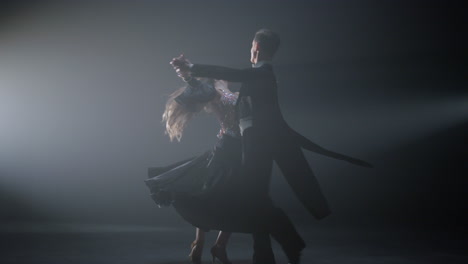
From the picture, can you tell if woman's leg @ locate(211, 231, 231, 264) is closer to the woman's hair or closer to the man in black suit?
the man in black suit

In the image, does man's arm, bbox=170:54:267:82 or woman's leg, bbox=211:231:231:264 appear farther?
woman's leg, bbox=211:231:231:264

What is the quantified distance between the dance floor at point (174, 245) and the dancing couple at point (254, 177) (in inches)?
25.7

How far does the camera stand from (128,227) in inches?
214

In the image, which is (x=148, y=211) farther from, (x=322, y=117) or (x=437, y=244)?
(x=437, y=244)

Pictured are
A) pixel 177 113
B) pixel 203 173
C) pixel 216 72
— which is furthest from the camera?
pixel 177 113

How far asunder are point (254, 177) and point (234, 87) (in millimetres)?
2602

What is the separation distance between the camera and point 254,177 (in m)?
3.12

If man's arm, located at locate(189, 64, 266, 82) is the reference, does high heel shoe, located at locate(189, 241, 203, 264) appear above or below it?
below

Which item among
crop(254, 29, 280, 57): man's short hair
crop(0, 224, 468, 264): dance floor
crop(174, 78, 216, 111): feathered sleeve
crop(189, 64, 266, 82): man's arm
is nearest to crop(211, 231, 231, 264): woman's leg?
crop(0, 224, 468, 264): dance floor

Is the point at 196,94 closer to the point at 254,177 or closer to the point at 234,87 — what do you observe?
the point at 254,177

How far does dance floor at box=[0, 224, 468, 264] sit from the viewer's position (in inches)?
149

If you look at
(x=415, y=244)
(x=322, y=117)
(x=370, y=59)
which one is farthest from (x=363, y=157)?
(x=415, y=244)

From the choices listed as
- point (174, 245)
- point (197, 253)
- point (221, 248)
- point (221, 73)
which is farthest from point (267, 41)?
point (174, 245)

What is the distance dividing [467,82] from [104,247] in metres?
4.07
